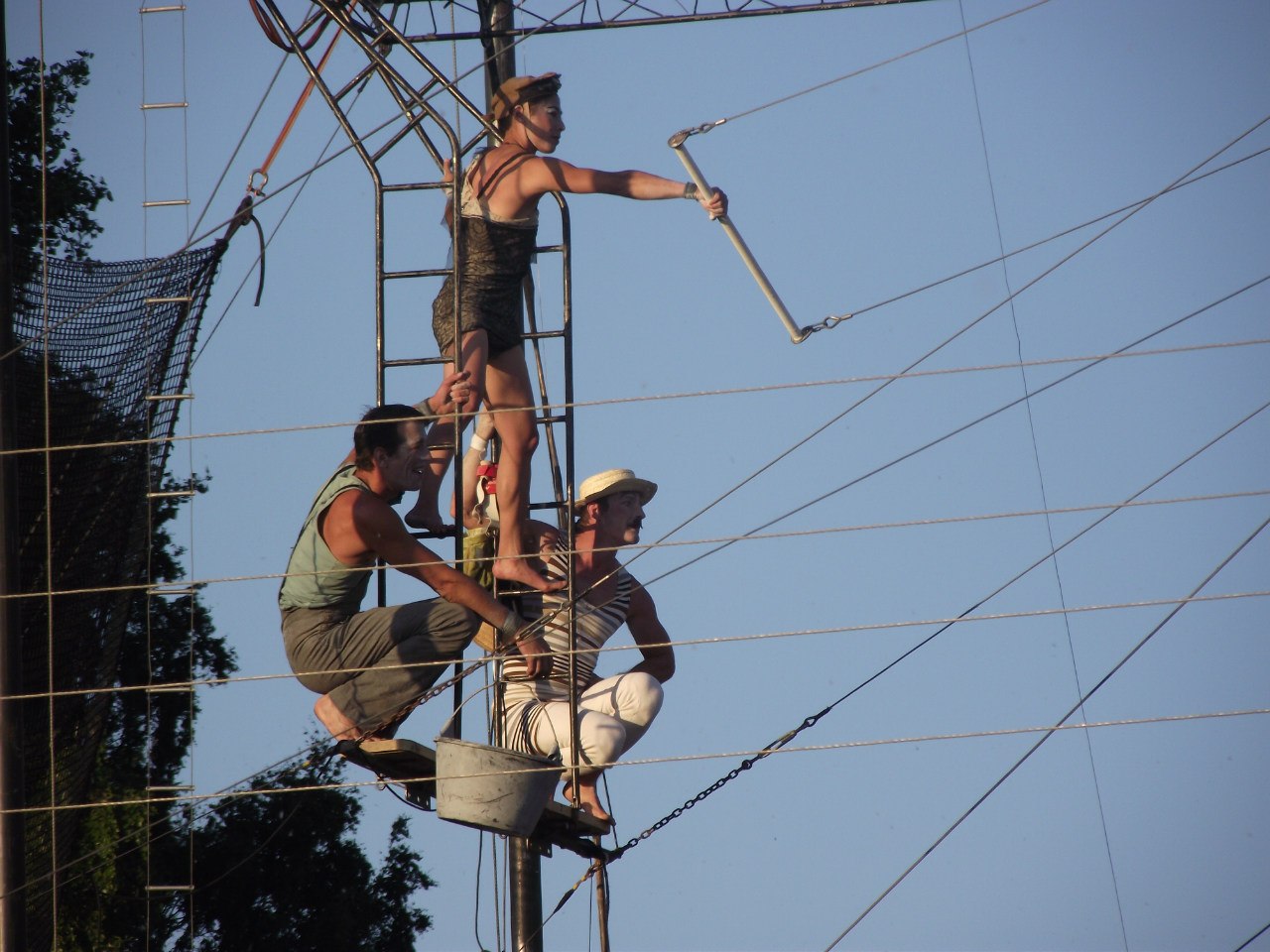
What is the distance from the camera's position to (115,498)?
9.27 metres

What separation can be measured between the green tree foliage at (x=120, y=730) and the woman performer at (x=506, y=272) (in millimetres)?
2372

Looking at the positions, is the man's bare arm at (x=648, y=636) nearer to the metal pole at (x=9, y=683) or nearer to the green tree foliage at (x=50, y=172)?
the metal pole at (x=9, y=683)

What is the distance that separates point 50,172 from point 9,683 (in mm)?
7431

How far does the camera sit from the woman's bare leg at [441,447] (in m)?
6.96

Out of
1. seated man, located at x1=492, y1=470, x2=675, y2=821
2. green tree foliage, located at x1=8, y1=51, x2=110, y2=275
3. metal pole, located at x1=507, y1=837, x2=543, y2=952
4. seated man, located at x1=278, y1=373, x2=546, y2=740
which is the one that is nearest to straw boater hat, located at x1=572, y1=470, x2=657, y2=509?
seated man, located at x1=492, y1=470, x2=675, y2=821

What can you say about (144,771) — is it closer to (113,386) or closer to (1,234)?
(113,386)

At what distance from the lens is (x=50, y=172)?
541 inches

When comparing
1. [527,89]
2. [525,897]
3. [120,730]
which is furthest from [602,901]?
[120,730]

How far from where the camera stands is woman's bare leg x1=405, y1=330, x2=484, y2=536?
6957 millimetres

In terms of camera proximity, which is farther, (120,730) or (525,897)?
(120,730)

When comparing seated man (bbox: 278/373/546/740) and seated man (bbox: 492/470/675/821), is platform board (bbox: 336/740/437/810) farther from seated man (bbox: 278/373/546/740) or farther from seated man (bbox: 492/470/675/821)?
seated man (bbox: 492/470/675/821)

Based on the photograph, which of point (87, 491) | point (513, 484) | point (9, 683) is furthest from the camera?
point (87, 491)

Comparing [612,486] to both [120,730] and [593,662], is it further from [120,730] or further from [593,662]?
[120,730]

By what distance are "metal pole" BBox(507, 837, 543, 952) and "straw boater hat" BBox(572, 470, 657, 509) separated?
1.68 meters
